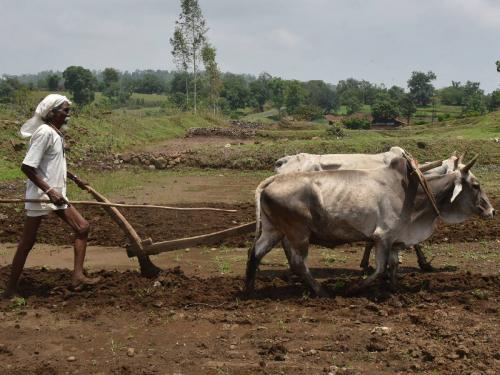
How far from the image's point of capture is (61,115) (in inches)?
304

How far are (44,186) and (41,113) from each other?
0.89 m

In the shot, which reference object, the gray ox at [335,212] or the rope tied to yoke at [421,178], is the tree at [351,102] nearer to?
the rope tied to yoke at [421,178]

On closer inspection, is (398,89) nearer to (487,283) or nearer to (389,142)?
(389,142)

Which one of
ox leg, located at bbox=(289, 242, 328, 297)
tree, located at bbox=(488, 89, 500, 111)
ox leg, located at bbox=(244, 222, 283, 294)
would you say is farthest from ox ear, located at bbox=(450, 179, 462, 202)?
tree, located at bbox=(488, 89, 500, 111)

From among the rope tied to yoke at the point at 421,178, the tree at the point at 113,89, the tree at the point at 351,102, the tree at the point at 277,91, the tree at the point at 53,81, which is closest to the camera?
the rope tied to yoke at the point at 421,178

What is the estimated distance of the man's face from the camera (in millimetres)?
7672

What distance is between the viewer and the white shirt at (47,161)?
742cm

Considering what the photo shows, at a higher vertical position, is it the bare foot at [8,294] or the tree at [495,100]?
the tree at [495,100]

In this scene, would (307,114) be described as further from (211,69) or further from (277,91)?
(277,91)

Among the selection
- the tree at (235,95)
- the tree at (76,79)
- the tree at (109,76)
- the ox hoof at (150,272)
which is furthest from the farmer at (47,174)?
the tree at (109,76)

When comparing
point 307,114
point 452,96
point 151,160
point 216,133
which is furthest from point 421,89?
point 151,160

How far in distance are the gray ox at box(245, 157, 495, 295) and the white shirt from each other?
2.33 metres

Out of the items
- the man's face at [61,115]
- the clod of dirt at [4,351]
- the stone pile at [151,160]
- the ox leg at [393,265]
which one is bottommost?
the stone pile at [151,160]

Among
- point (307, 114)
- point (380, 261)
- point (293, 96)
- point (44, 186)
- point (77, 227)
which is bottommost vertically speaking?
point (307, 114)
